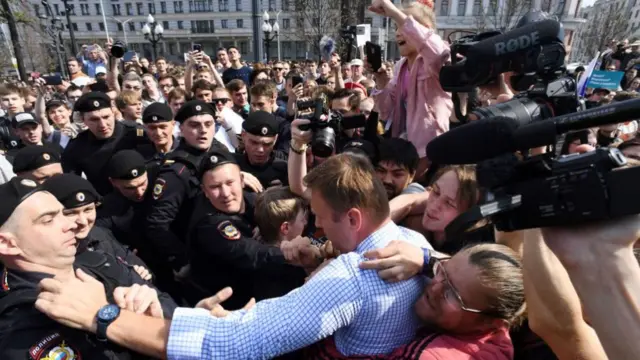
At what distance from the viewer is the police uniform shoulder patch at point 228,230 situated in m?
2.51

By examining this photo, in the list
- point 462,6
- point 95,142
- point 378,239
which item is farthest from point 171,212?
point 462,6

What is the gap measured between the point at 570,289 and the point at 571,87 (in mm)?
756

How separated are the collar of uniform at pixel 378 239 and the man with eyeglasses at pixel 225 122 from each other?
3530mm

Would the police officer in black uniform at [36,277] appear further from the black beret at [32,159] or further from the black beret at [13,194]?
the black beret at [32,159]

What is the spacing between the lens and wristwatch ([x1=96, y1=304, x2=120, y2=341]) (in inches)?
55.2

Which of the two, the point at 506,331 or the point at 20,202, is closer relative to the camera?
the point at 506,331

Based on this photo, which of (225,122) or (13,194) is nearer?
(13,194)

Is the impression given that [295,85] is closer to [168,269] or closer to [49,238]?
[168,269]

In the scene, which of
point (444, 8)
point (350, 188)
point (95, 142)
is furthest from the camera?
point (444, 8)

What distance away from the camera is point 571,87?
1458 mm

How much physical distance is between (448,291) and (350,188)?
56 centimetres

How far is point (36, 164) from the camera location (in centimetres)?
334

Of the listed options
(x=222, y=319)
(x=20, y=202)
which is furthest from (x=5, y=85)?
(x=222, y=319)

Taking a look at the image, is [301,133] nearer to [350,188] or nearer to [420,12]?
[350,188]
